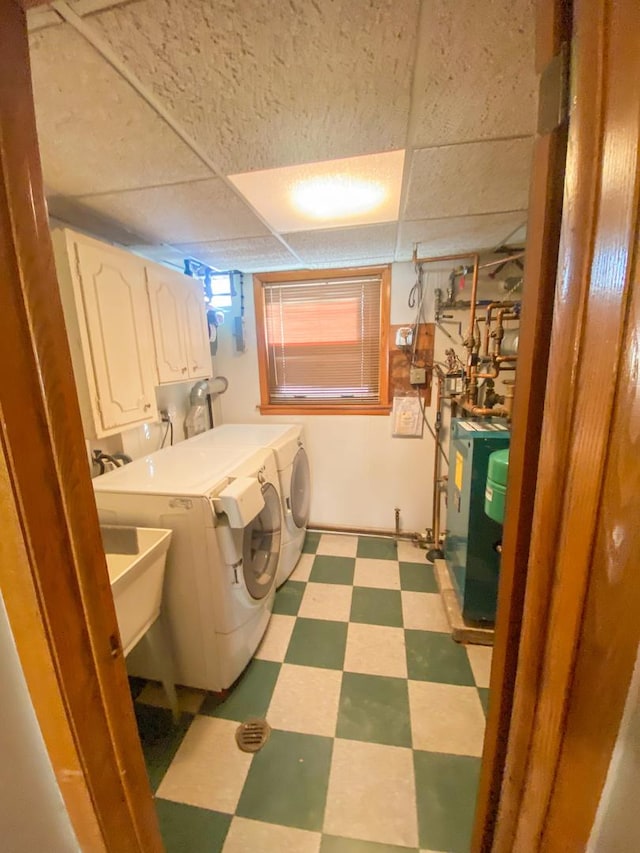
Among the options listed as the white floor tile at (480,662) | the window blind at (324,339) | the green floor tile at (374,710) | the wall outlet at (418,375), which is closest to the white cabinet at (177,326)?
the window blind at (324,339)

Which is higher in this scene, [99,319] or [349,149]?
[349,149]

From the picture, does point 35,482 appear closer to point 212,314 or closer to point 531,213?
point 531,213

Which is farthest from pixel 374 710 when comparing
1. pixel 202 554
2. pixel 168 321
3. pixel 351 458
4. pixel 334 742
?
pixel 168 321

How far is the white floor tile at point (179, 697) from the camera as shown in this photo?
1.48 meters

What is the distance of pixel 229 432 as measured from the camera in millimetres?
2422

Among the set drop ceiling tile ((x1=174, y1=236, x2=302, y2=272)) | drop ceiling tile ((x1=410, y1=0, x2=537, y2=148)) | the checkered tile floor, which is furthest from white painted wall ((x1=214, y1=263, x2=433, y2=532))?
drop ceiling tile ((x1=410, y1=0, x2=537, y2=148))

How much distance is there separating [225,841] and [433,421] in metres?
2.30

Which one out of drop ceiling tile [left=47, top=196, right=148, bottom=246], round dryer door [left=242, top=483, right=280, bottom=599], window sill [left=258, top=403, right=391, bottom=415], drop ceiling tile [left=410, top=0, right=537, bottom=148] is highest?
drop ceiling tile [left=47, top=196, right=148, bottom=246]

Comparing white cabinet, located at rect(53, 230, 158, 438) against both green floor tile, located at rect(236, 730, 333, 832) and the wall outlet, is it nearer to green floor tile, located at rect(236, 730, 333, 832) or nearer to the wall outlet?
green floor tile, located at rect(236, 730, 333, 832)

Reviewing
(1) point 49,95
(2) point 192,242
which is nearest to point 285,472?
(2) point 192,242

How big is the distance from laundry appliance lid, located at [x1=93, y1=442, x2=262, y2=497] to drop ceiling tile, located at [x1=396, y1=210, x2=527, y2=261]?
56.5 inches

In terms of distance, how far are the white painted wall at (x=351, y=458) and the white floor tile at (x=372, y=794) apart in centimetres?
157

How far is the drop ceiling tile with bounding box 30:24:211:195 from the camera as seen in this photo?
66cm

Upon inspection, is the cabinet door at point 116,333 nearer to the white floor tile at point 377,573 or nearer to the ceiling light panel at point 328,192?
the ceiling light panel at point 328,192
